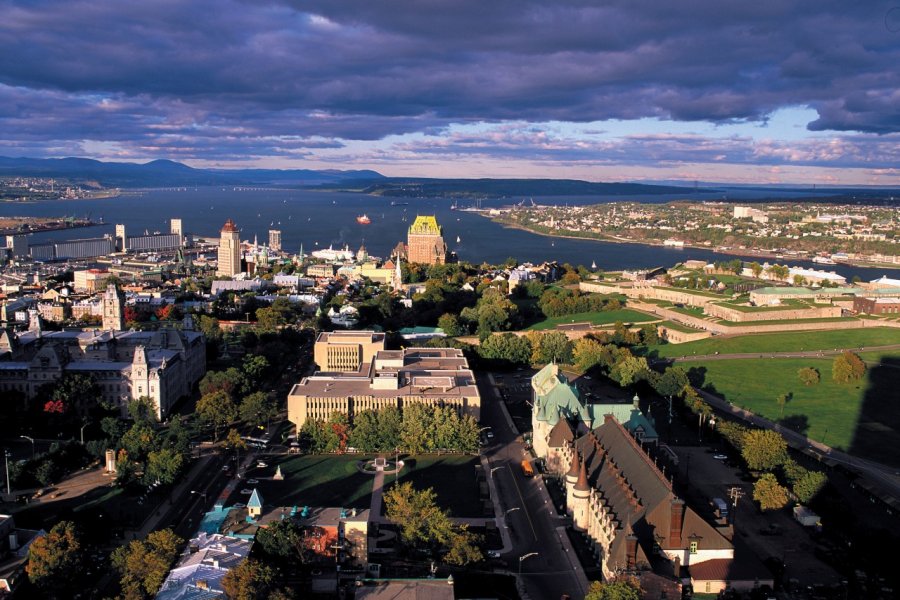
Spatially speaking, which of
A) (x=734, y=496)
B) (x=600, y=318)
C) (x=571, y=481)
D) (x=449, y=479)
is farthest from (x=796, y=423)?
(x=600, y=318)

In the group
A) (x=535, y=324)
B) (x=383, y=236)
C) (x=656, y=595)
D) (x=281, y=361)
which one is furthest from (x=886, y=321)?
(x=383, y=236)

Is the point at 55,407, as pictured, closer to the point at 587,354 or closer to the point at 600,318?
the point at 587,354

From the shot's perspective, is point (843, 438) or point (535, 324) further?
point (535, 324)

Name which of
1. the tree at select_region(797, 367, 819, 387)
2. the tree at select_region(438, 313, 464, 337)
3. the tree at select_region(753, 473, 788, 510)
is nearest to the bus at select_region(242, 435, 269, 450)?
the tree at select_region(753, 473, 788, 510)

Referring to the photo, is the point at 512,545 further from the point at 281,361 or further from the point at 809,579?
the point at 281,361

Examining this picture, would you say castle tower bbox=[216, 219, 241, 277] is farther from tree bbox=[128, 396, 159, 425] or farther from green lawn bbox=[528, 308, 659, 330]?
tree bbox=[128, 396, 159, 425]

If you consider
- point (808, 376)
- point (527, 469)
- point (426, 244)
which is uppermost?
point (426, 244)

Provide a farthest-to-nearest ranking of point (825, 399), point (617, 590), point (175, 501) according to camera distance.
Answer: point (825, 399)
point (175, 501)
point (617, 590)
